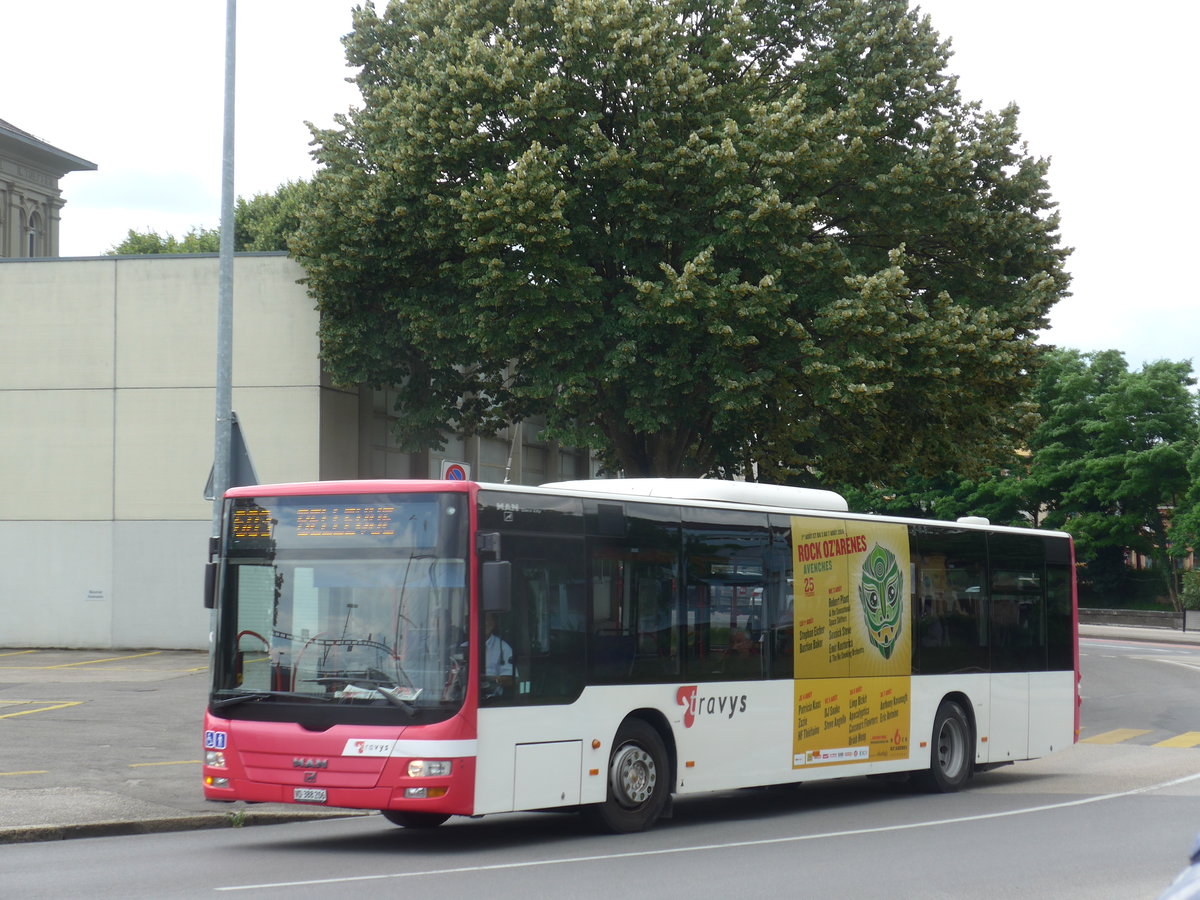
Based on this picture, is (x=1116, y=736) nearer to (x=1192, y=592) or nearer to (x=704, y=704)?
(x=704, y=704)

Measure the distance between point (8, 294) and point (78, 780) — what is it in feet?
64.3

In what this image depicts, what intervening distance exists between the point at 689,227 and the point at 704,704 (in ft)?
42.1

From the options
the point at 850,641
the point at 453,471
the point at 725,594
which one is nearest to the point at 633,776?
the point at 725,594

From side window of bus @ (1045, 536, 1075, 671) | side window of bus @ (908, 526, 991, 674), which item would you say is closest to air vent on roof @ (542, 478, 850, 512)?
side window of bus @ (908, 526, 991, 674)

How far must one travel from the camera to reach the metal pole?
14758 millimetres

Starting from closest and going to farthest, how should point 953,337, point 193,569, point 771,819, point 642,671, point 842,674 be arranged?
point 642,671, point 771,819, point 842,674, point 953,337, point 193,569

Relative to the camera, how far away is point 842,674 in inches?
564

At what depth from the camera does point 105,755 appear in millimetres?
15266

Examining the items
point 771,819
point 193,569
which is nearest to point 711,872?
point 771,819

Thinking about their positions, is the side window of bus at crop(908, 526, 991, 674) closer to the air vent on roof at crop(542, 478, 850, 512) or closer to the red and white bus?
the red and white bus

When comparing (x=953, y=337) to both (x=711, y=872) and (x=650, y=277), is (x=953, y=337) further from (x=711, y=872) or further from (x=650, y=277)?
(x=711, y=872)

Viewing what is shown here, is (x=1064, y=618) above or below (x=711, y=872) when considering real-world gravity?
above

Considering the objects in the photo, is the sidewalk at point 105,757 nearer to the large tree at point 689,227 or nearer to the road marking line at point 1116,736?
the large tree at point 689,227

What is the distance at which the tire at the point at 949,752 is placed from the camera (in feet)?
51.1
